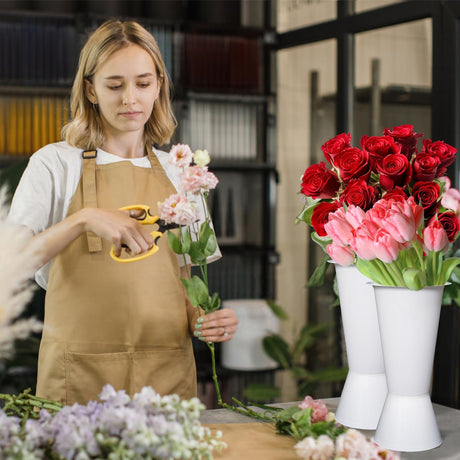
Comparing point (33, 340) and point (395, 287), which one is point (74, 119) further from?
point (33, 340)

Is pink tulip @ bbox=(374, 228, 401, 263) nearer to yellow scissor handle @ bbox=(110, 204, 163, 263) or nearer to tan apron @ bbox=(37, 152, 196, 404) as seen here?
yellow scissor handle @ bbox=(110, 204, 163, 263)

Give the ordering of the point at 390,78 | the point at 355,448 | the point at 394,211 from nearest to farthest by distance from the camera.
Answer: the point at 355,448 < the point at 394,211 < the point at 390,78

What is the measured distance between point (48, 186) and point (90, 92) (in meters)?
0.23

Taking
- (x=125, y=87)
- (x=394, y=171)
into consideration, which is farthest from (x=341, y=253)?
(x=125, y=87)

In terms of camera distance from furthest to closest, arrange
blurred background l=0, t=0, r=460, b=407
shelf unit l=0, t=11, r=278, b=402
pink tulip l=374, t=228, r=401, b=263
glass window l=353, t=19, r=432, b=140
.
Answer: shelf unit l=0, t=11, r=278, b=402 < blurred background l=0, t=0, r=460, b=407 < glass window l=353, t=19, r=432, b=140 < pink tulip l=374, t=228, r=401, b=263

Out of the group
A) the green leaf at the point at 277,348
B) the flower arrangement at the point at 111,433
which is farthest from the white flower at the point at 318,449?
the green leaf at the point at 277,348

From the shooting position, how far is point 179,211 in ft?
3.65

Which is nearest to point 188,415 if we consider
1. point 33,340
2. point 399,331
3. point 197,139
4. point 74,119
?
point 399,331

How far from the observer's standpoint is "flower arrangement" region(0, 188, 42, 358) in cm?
68

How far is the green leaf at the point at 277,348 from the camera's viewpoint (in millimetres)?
3301

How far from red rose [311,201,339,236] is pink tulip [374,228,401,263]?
0.45ft

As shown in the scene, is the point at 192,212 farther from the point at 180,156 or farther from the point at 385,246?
the point at 385,246

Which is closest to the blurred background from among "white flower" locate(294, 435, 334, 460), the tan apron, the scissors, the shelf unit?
the shelf unit

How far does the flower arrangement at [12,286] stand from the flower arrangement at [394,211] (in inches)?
20.2
